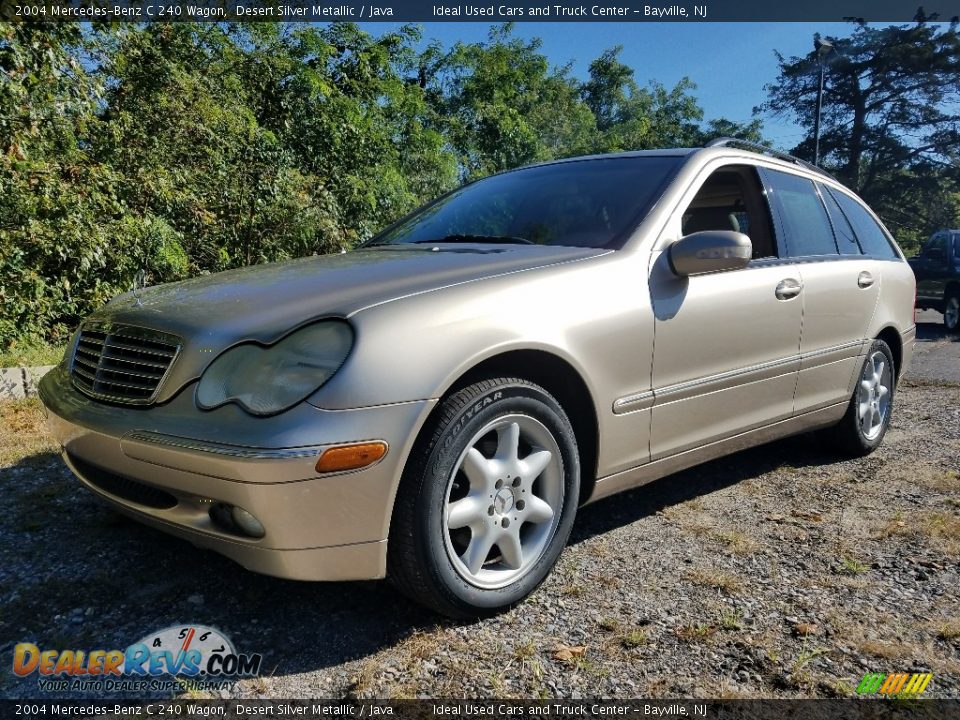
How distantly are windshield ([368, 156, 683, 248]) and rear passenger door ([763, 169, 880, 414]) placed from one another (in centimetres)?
91

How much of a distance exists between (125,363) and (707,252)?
2008 millimetres

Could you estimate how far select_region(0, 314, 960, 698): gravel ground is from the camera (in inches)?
79.0

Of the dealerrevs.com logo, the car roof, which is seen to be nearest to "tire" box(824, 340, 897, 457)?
the car roof

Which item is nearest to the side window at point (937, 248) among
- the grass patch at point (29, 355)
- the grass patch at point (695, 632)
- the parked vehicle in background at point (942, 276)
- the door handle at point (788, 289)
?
the parked vehicle in background at point (942, 276)

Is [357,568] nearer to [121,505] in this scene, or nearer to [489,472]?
[489,472]

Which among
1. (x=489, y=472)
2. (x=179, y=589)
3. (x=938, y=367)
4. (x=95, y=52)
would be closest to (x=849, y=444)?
(x=489, y=472)

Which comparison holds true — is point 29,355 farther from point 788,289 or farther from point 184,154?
point 788,289

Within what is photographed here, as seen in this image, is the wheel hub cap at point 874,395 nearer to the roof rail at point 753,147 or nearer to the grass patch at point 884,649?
the roof rail at point 753,147

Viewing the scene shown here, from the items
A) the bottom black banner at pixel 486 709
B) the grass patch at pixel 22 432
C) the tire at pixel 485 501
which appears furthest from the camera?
the grass patch at pixel 22 432

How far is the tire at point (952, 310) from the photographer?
11.5m

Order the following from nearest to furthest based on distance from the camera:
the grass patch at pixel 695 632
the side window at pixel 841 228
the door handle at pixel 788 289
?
1. the grass patch at pixel 695 632
2. the door handle at pixel 788 289
3. the side window at pixel 841 228

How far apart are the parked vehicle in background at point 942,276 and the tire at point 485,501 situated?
11587 mm

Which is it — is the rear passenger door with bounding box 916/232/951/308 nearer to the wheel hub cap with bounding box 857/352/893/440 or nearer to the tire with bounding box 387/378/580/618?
the wheel hub cap with bounding box 857/352/893/440

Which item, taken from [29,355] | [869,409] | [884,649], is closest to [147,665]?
[884,649]
